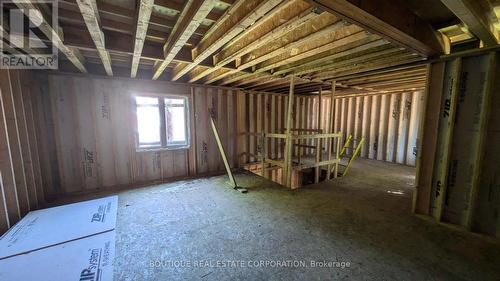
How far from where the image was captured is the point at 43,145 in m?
3.46

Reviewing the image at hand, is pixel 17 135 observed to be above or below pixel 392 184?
above

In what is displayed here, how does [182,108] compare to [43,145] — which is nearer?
[43,145]

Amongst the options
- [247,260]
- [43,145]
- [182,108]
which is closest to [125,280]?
[247,260]

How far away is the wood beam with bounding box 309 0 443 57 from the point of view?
147 cm

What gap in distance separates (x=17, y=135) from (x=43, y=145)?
2.75 ft

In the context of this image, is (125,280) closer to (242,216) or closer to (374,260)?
(242,216)

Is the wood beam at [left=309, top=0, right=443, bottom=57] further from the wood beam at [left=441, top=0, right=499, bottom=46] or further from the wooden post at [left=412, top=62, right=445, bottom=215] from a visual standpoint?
the wooden post at [left=412, top=62, right=445, bottom=215]

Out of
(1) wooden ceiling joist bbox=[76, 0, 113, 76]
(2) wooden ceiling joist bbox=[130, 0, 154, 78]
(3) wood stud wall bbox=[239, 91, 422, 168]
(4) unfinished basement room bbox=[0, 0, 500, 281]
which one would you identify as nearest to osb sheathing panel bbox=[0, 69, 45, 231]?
(4) unfinished basement room bbox=[0, 0, 500, 281]

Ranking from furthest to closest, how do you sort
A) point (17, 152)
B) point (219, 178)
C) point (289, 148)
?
point (219, 178) → point (289, 148) → point (17, 152)

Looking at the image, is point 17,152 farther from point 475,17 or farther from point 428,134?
point 428,134

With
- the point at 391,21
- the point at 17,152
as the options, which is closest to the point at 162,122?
the point at 17,152

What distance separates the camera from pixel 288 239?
2324 mm

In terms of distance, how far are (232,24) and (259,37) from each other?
402 mm

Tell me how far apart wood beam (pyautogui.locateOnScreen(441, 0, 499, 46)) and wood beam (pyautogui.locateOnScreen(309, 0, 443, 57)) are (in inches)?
14.0
